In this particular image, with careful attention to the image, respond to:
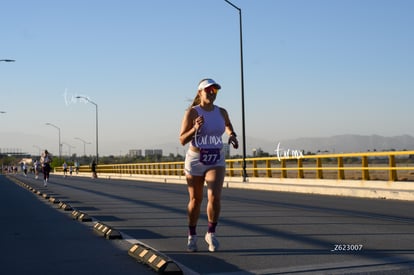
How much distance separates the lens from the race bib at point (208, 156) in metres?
7.78

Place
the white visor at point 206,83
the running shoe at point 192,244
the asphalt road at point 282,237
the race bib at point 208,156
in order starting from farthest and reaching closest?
the running shoe at point 192,244 < the white visor at point 206,83 < the race bib at point 208,156 < the asphalt road at point 282,237

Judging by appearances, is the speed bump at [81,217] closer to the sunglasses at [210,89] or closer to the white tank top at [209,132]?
the white tank top at [209,132]

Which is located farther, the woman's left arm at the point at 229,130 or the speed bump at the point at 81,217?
the speed bump at the point at 81,217

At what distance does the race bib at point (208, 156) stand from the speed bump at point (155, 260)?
114 cm

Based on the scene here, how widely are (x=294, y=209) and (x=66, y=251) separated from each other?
725 centimetres

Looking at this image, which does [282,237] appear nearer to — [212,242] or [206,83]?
[212,242]

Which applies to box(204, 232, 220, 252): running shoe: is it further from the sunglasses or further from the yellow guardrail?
the yellow guardrail

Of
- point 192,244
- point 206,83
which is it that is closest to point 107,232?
point 192,244

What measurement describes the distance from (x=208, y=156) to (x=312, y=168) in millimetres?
17366

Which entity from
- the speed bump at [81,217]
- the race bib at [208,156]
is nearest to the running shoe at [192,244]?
the race bib at [208,156]

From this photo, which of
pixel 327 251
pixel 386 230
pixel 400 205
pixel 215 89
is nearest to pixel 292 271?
pixel 327 251

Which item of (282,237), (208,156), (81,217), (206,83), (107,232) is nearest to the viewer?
(208,156)

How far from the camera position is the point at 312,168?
24734mm

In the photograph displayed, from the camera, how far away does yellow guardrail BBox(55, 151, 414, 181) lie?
21433 millimetres
